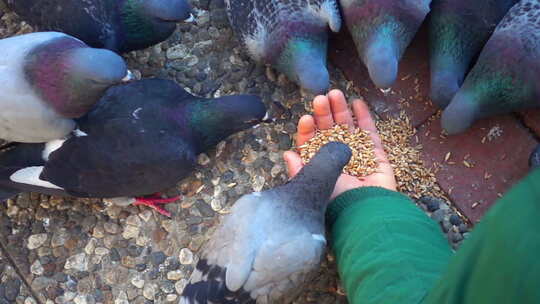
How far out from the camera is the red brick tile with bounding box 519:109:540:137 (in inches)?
93.7

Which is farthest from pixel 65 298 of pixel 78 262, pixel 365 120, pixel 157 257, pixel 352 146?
pixel 365 120

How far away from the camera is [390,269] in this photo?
1589mm

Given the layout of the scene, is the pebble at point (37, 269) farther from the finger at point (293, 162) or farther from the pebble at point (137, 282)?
the finger at point (293, 162)

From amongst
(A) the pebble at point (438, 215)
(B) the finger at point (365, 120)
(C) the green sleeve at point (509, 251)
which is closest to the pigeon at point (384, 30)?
(B) the finger at point (365, 120)

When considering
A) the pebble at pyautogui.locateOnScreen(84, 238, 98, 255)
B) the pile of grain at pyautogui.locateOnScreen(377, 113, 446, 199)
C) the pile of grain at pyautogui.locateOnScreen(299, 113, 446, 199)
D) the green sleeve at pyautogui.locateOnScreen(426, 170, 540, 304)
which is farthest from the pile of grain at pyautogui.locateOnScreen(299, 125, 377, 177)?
the green sleeve at pyautogui.locateOnScreen(426, 170, 540, 304)

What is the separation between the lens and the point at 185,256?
228 cm

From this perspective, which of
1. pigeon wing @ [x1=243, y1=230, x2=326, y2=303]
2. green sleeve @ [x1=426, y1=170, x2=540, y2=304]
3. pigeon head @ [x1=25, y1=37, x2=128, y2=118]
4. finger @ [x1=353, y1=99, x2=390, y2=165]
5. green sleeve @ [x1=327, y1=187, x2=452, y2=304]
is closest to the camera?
green sleeve @ [x1=426, y1=170, x2=540, y2=304]

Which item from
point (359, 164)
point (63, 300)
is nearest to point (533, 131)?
point (359, 164)

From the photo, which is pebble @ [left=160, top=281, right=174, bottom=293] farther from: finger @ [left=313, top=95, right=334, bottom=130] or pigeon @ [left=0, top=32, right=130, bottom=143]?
finger @ [left=313, top=95, right=334, bottom=130]

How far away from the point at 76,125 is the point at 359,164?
1.10 m

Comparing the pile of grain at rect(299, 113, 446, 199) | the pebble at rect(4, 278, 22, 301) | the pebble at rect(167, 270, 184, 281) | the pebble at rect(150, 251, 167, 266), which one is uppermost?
the pile of grain at rect(299, 113, 446, 199)

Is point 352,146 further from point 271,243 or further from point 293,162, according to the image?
point 271,243

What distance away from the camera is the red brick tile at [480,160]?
7.64 ft

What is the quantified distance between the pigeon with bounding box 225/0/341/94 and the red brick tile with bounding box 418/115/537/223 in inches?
22.7
